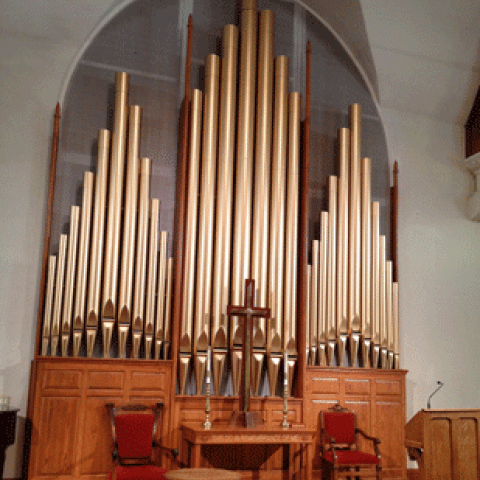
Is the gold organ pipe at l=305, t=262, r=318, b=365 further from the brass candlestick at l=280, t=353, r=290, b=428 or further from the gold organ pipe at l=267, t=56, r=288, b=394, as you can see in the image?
the brass candlestick at l=280, t=353, r=290, b=428

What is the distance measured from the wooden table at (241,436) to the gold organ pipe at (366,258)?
1343 mm

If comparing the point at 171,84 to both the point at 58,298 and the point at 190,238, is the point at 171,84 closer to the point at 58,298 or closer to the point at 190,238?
the point at 190,238

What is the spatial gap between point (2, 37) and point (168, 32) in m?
1.88

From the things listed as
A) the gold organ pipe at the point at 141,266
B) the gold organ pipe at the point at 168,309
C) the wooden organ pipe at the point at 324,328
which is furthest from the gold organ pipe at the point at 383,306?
the gold organ pipe at the point at 141,266

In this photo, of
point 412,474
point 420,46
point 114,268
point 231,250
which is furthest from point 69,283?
point 420,46

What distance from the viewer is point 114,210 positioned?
271 inches

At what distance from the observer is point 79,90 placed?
24.2 feet

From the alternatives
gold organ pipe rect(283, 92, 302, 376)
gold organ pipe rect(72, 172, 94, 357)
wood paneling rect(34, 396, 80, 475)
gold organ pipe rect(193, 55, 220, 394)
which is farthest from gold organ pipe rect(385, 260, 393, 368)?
wood paneling rect(34, 396, 80, 475)

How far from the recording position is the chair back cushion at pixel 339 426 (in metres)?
7.12

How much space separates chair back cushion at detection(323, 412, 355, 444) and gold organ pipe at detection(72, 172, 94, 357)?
2.76 m

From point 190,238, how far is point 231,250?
1.70 feet

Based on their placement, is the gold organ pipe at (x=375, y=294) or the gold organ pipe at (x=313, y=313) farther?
the gold organ pipe at (x=375, y=294)

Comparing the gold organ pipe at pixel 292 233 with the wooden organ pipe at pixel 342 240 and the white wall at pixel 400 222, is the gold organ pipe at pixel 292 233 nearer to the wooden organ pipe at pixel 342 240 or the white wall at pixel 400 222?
the wooden organ pipe at pixel 342 240

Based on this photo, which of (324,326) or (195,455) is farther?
(324,326)
